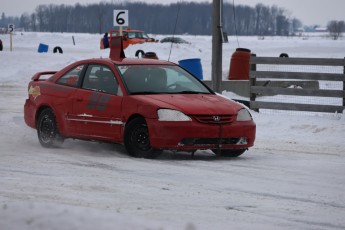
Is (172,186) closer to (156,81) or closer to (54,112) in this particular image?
(156,81)

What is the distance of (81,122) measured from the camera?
1208 cm

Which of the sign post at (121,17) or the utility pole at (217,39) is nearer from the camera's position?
the utility pole at (217,39)

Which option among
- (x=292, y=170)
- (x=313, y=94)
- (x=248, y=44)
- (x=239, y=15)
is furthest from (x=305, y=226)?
(x=239, y=15)

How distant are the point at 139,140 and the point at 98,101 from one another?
992 mm

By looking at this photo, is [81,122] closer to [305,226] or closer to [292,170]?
[292,170]

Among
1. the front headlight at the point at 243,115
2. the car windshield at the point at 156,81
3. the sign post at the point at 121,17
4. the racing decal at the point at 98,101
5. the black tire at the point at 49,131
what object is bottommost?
the black tire at the point at 49,131

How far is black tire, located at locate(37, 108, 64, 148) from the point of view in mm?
12586

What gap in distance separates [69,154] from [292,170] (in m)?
3.03

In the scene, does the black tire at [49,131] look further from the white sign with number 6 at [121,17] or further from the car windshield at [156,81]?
the white sign with number 6 at [121,17]

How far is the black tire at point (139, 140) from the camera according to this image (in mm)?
11148

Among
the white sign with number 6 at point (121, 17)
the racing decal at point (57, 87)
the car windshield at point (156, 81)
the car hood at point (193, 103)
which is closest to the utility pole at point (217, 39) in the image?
the car windshield at point (156, 81)

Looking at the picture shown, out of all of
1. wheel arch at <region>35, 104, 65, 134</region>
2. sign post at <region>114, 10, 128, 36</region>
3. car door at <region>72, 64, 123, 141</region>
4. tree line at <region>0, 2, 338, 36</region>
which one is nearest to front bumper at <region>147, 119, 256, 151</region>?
car door at <region>72, 64, 123, 141</region>

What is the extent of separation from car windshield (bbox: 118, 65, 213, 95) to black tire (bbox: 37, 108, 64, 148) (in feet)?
4.54

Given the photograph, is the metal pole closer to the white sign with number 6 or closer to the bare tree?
the white sign with number 6
